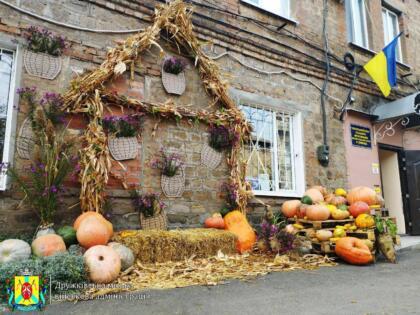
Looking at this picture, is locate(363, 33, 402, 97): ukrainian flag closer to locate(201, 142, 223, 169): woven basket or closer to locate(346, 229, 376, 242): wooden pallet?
locate(346, 229, 376, 242): wooden pallet

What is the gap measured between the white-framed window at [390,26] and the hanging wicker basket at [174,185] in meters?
7.99

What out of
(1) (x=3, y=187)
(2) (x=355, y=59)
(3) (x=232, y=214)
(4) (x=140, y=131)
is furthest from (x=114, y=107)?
(2) (x=355, y=59)

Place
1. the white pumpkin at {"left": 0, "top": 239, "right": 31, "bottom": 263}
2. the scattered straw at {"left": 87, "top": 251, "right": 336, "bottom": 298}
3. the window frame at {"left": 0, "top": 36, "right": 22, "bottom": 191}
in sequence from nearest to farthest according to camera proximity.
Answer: the white pumpkin at {"left": 0, "top": 239, "right": 31, "bottom": 263} → the scattered straw at {"left": 87, "top": 251, "right": 336, "bottom": 298} → the window frame at {"left": 0, "top": 36, "right": 22, "bottom": 191}

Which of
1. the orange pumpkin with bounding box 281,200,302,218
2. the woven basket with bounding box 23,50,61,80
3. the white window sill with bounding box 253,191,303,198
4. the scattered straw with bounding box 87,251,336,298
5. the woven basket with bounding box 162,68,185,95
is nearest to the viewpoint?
the scattered straw with bounding box 87,251,336,298

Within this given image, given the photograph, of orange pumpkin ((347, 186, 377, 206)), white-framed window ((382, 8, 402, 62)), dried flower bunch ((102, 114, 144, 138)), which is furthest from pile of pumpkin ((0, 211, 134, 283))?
white-framed window ((382, 8, 402, 62))

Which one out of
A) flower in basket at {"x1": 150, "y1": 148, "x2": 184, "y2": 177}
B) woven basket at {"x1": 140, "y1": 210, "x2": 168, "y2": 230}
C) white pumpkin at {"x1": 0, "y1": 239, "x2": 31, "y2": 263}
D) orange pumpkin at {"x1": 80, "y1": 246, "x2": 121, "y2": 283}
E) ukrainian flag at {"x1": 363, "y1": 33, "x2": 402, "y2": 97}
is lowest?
orange pumpkin at {"x1": 80, "y1": 246, "x2": 121, "y2": 283}

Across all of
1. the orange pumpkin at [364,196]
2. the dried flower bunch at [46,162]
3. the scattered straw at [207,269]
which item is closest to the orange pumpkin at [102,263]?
the scattered straw at [207,269]

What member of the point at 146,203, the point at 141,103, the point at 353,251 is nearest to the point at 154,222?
the point at 146,203

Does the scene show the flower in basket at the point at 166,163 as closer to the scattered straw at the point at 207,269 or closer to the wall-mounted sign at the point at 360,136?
the scattered straw at the point at 207,269

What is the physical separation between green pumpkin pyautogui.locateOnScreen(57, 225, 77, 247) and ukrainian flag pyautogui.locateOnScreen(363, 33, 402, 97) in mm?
6951

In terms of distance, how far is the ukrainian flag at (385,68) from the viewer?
305 inches

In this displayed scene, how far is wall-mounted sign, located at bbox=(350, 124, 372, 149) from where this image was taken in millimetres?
8188

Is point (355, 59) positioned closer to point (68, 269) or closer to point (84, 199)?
point (84, 199)

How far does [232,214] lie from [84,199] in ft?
7.56
